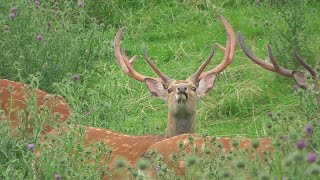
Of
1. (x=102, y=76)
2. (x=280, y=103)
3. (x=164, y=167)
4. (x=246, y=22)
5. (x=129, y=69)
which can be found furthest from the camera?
(x=246, y=22)

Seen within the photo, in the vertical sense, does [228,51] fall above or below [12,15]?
below

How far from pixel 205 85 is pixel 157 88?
32cm

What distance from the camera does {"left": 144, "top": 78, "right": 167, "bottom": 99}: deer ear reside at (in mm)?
7005

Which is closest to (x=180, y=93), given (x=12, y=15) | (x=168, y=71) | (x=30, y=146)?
(x=30, y=146)

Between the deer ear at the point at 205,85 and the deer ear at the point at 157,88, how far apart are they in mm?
233

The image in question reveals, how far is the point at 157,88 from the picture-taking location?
704 centimetres

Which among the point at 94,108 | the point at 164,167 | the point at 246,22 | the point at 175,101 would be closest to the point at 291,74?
the point at 175,101

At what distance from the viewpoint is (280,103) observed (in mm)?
8062

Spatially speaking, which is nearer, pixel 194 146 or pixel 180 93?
pixel 194 146

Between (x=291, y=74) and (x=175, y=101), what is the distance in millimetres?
732

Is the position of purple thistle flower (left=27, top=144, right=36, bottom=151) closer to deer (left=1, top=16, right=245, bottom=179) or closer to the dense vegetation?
deer (left=1, top=16, right=245, bottom=179)

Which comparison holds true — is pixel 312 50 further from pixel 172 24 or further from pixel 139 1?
pixel 139 1

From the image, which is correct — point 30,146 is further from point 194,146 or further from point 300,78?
point 300,78

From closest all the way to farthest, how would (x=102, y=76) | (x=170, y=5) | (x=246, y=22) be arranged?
(x=102, y=76) < (x=246, y=22) < (x=170, y=5)
